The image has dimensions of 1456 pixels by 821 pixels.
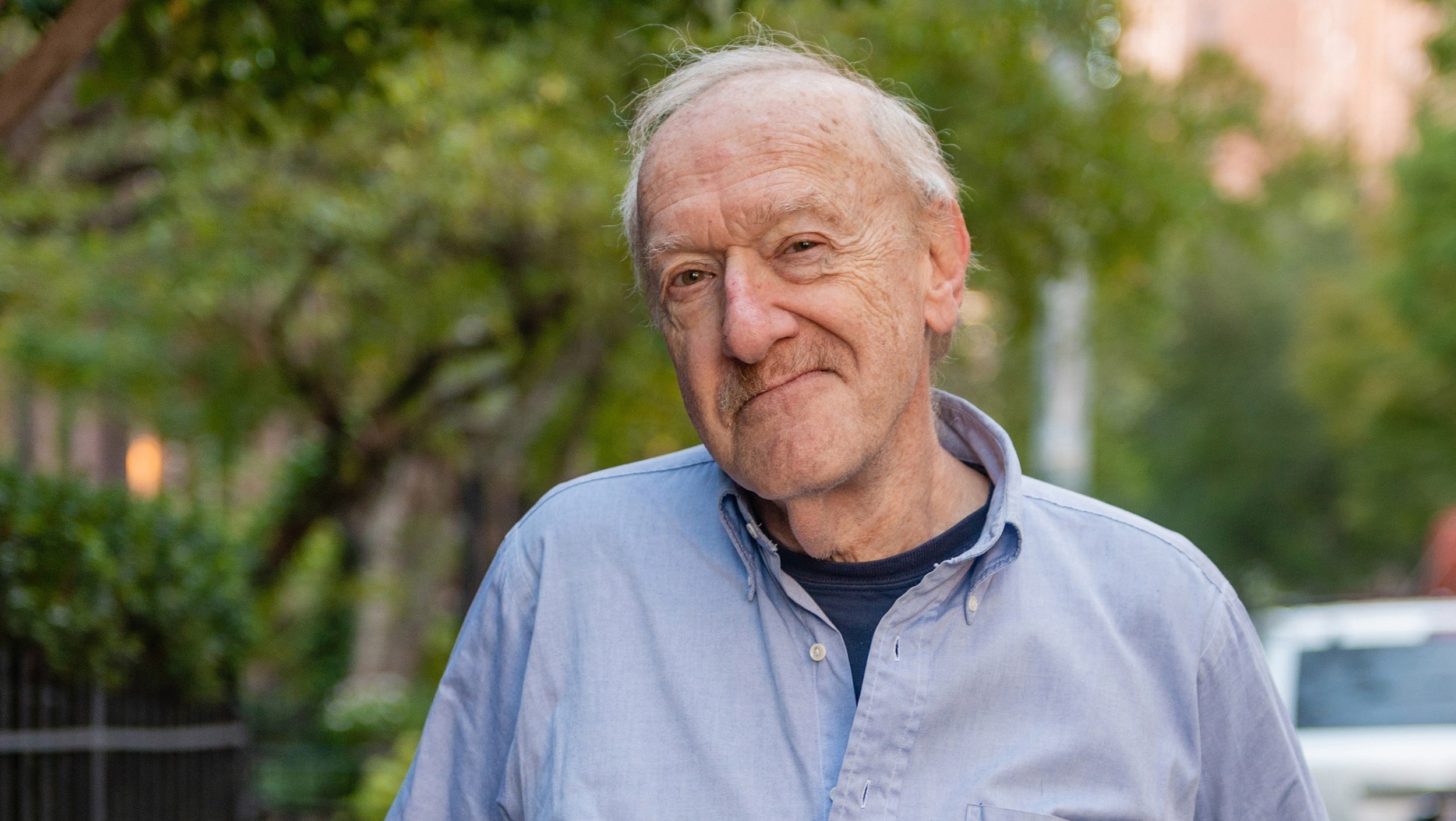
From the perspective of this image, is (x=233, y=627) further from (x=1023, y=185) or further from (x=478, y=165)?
(x=1023, y=185)

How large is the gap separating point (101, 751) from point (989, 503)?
3656mm

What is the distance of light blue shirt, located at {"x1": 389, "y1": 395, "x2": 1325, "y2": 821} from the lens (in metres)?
1.81

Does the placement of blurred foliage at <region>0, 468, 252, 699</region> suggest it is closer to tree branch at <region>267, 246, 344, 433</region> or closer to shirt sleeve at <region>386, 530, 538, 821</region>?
shirt sleeve at <region>386, 530, 538, 821</region>

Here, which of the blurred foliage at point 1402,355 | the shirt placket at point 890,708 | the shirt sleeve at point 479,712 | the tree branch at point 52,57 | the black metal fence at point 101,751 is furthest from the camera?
the blurred foliage at point 1402,355

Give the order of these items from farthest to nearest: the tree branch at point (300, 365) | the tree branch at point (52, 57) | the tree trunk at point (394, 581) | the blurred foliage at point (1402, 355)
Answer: the blurred foliage at point (1402, 355) → the tree trunk at point (394, 581) → the tree branch at point (300, 365) → the tree branch at point (52, 57)

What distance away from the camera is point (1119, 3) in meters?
10.1

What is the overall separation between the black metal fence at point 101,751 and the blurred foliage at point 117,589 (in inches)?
2.8

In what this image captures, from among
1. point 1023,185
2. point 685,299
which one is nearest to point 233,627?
point 685,299

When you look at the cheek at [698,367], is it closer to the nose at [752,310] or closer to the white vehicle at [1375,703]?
the nose at [752,310]

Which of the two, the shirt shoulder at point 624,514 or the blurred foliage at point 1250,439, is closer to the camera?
the shirt shoulder at point 624,514

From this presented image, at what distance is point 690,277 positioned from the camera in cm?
195

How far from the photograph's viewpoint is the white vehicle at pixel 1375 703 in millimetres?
6207

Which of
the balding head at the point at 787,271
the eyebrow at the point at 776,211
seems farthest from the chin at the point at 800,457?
the eyebrow at the point at 776,211

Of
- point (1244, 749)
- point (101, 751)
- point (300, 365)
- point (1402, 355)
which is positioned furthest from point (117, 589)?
point (1402, 355)
